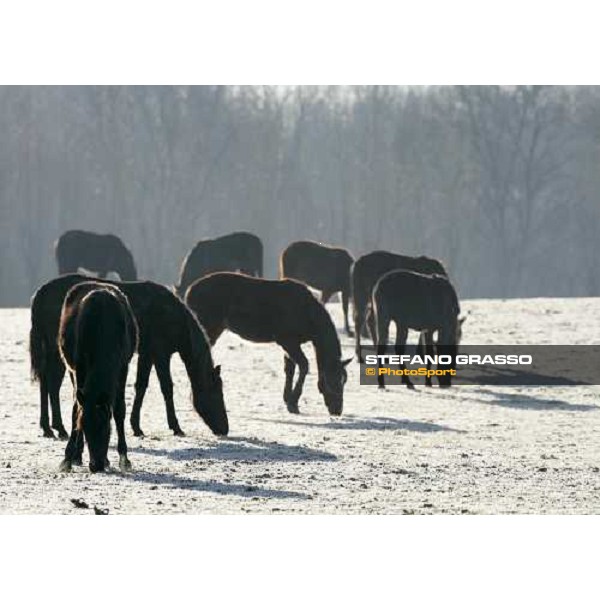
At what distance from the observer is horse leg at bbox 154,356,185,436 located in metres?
14.3

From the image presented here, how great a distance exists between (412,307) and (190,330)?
21.5 ft

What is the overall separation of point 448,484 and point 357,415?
217 inches

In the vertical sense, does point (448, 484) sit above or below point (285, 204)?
below

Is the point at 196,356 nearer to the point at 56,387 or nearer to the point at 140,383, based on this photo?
the point at 140,383

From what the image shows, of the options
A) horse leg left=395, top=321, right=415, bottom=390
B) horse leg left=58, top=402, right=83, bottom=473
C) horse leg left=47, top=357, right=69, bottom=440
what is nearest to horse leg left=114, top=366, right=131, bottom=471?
horse leg left=58, top=402, right=83, bottom=473

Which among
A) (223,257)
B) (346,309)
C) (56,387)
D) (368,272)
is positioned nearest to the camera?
(56,387)

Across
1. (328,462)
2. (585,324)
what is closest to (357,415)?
(328,462)

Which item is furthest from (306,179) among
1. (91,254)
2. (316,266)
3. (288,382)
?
(288,382)

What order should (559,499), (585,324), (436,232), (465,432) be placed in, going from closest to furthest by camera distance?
(559,499) < (465,432) < (585,324) < (436,232)

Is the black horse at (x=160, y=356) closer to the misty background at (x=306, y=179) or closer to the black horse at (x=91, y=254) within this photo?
the black horse at (x=91, y=254)

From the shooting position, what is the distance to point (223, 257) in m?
29.8

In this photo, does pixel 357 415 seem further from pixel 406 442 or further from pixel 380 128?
pixel 380 128

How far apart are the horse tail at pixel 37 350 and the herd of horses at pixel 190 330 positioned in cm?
1

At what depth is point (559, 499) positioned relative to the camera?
429 inches
